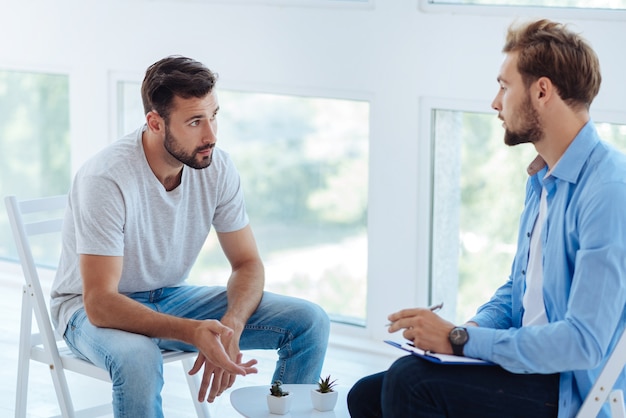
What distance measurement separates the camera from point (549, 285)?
→ 2137 mm

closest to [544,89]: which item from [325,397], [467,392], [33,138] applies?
[467,392]

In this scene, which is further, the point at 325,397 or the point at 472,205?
the point at 472,205

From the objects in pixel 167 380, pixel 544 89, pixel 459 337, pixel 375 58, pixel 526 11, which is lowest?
pixel 167 380

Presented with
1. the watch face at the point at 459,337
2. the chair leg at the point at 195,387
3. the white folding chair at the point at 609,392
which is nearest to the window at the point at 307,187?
the chair leg at the point at 195,387

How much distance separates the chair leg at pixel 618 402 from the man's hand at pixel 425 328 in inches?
13.6

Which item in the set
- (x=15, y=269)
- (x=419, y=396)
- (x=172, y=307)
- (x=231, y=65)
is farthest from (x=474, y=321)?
(x=15, y=269)

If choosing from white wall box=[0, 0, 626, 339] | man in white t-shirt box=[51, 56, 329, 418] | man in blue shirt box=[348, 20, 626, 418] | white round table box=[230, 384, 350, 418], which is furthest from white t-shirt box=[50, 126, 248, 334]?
white wall box=[0, 0, 626, 339]

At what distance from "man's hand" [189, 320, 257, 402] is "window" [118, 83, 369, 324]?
5.27ft

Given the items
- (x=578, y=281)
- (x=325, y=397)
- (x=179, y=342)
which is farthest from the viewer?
(x=179, y=342)

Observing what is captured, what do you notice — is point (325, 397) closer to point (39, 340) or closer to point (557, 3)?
point (39, 340)

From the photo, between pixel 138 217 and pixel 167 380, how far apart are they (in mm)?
1108

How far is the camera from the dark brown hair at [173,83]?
2.73m

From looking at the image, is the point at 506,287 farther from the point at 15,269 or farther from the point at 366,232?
the point at 15,269

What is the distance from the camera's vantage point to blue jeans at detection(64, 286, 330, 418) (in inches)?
95.1
